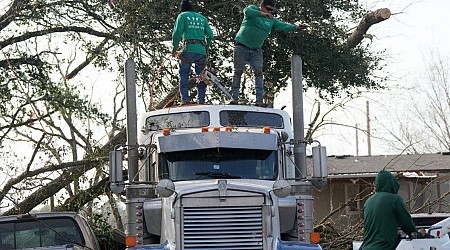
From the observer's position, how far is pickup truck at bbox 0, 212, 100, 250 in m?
13.3

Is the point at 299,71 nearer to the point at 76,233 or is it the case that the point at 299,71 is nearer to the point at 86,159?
the point at 76,233

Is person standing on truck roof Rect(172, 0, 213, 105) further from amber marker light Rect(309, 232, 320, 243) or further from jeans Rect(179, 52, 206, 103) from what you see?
amber marker light Rect(309, 232, 320, 243)

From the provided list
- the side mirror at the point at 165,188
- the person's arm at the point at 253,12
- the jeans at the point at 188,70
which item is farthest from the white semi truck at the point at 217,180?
the person's arm at the point at 253,12

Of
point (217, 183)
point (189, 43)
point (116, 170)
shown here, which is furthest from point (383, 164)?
point (116, 170)

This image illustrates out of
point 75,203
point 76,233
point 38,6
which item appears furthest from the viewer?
point 38,6

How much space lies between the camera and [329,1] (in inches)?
758

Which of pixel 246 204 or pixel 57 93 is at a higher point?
pixel 57 93

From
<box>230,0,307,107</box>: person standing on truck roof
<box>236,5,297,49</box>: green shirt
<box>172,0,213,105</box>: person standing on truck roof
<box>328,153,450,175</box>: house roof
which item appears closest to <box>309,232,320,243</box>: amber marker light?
<box>230,0,307,107</box>: person standing on truck roof

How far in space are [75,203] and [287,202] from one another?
6611 mm

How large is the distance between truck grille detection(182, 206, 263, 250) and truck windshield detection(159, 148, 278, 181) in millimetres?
736

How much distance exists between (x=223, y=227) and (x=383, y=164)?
2033cm

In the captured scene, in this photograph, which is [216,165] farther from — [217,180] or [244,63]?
[244,63]

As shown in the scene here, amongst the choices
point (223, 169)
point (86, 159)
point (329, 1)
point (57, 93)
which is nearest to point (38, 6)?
point (57, 93)

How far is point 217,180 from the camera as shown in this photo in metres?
11.7
